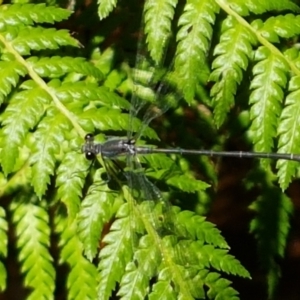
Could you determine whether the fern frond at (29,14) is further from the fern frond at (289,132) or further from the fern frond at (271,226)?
the fern frond at (271,226)

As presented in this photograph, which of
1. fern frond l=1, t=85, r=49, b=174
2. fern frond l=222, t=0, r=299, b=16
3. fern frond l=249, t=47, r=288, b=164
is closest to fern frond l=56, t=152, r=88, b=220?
fern frond l=1, t=85, r=49, b=174

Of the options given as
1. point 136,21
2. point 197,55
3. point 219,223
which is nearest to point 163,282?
point 197,55

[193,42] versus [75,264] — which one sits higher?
[193,42]

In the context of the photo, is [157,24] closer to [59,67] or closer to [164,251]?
[59,67]

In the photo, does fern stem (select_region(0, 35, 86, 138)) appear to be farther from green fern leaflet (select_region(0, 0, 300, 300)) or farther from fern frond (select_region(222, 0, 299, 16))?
fern frond (select_region(222, 0, 299, 16))


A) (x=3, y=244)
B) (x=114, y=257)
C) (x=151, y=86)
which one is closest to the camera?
(x=114, y=257)

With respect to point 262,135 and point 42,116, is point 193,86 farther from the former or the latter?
point 42,116

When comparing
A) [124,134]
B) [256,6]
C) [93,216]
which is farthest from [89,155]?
[256,6]
